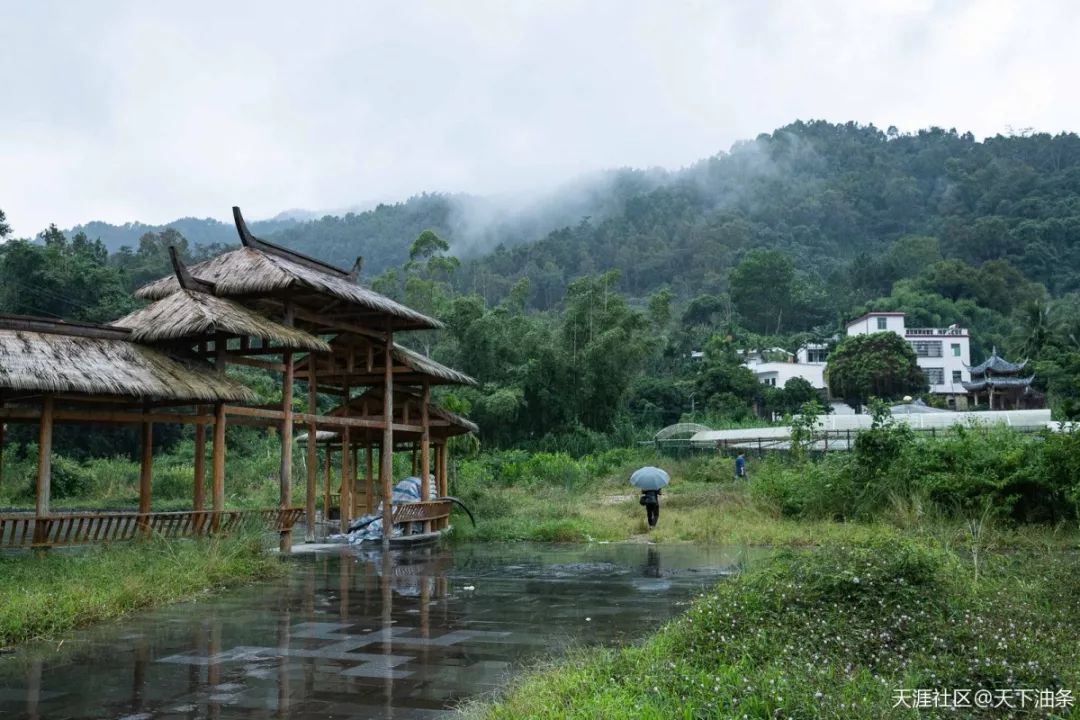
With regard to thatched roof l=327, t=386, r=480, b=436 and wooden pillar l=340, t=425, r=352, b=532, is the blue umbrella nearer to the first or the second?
thatched roof l=327, t=386, r=480, b=436

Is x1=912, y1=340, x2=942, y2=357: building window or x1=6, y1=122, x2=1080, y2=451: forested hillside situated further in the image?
x1=912, y1=340, x2=942, y2=357: building window

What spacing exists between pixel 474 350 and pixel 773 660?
34.4 m


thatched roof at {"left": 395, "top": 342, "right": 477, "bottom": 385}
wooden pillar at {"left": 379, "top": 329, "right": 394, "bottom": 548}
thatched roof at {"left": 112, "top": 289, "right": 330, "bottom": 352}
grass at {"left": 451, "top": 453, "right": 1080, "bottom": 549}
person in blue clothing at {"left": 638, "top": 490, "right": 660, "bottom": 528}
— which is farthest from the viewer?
person in blue clothing at {"left": 638, "top": 490, "right": 660, "bottom": 528}

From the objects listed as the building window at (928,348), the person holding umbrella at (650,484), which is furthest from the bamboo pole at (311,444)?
the building window at (928,348)

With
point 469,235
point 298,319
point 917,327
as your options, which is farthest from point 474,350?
point 469,235

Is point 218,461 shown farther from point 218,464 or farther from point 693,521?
point 693,521

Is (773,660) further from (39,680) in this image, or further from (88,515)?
(88,515)

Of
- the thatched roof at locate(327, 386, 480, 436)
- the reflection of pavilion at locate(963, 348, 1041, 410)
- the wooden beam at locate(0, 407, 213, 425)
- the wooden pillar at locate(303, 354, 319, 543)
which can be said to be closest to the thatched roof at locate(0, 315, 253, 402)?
the wooden beam at locate(0, 407, 213, 425)

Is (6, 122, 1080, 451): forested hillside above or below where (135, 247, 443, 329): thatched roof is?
above

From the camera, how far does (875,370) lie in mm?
48969

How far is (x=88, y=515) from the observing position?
36.7 ft

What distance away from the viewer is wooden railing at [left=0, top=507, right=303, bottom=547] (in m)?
10.8

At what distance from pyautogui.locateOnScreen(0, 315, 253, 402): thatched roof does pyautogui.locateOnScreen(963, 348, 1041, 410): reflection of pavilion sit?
149ft

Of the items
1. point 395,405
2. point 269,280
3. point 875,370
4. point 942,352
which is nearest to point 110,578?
point 269,280
